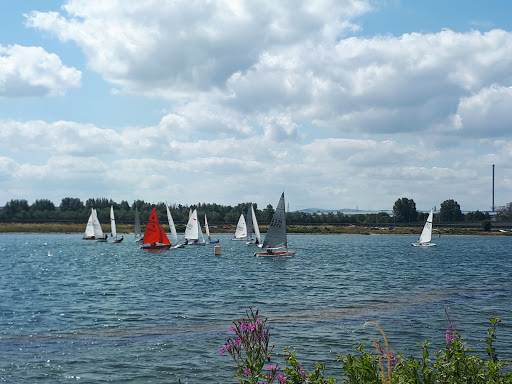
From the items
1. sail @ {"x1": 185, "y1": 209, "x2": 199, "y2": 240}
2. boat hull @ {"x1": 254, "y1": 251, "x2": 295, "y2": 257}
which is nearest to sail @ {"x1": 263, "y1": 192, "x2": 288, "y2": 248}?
boat hull @ {"x1": 254, "y1": 251, "x2": 295, "y2": 257}

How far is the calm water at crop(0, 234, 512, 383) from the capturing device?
66.7 ft

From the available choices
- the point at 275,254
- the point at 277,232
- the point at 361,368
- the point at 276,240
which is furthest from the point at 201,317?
the point at 276,240

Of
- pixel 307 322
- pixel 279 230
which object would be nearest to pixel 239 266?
pixel 279 230

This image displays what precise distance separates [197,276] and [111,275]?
1020cm

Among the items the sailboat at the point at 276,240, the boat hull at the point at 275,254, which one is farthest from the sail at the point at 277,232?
the boat hull at the point at 275,254

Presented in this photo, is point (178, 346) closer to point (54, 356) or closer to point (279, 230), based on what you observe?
point (54, 356)

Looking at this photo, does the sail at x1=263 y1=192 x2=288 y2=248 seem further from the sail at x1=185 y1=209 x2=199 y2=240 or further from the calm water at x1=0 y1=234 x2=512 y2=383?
the sail at x1=185 y1=209 x2=199 y2=240

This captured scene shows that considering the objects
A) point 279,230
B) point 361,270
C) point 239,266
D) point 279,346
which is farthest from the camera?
point 279,230

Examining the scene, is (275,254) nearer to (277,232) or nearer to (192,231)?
(277,232)

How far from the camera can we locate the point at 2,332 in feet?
88.6

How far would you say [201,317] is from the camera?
3052cm

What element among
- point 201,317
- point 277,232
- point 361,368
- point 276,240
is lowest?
point 201,317

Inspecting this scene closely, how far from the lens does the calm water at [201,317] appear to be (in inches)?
800

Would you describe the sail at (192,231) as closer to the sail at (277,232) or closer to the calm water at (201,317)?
the sail at (277,232)
